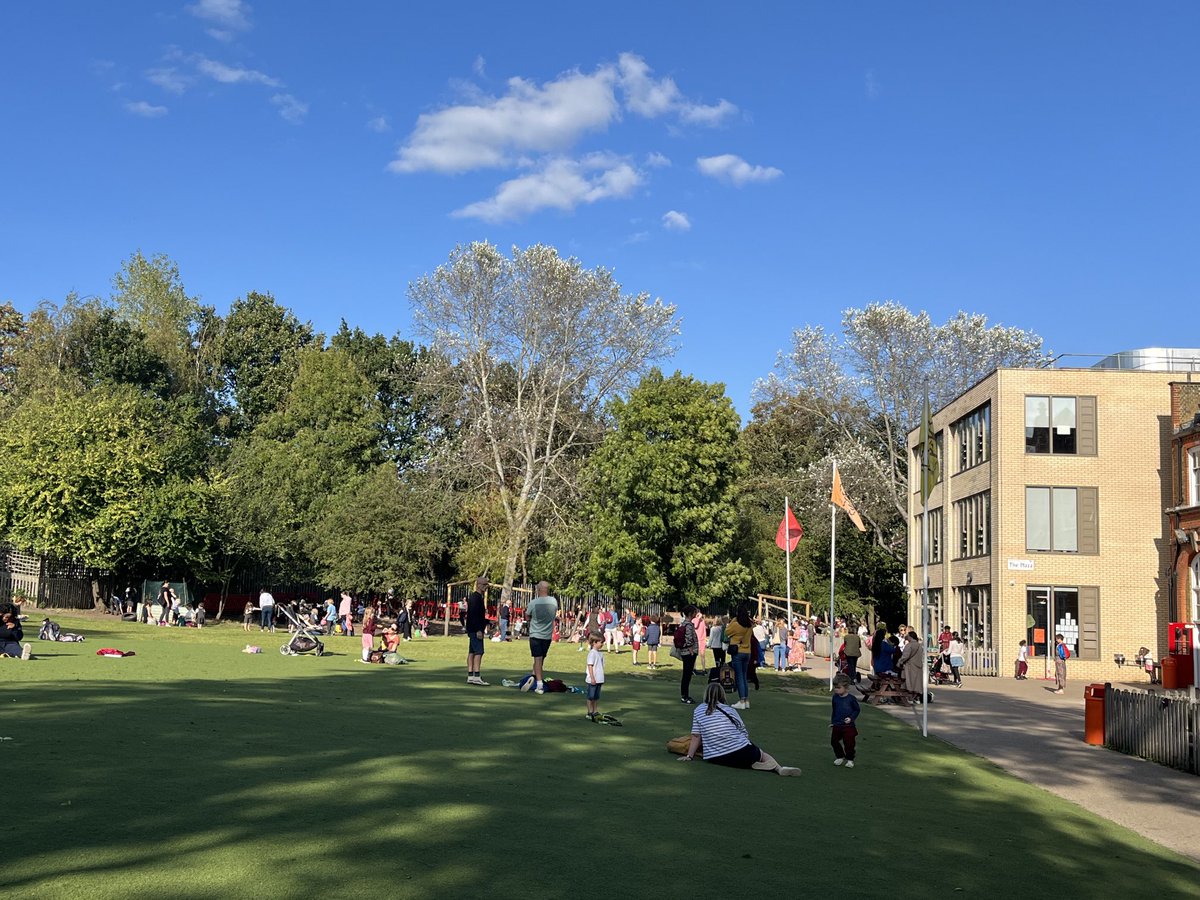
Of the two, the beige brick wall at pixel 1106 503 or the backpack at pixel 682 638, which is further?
the beige brick wall at pixel 1106 503

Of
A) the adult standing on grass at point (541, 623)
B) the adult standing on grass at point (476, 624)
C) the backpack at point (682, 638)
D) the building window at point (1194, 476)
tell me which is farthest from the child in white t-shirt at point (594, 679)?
the building window at point (1194, 476)

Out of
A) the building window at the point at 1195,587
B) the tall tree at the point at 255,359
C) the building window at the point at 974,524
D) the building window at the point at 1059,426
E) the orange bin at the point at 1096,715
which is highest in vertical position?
the tall tree at the point at 255,359

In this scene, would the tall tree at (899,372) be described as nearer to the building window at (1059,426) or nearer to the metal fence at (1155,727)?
the building window at (1059,426)

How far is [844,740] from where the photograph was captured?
15.0m

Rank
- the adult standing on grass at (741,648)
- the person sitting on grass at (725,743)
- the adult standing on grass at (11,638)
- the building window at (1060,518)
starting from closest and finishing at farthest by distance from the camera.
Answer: the person sitting on grass at (725,743)
the adult standing on grass at (741,648)
the adult standing on grass at (11,638)
the building window at (1060,518)

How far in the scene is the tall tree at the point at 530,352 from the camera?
5650 cm

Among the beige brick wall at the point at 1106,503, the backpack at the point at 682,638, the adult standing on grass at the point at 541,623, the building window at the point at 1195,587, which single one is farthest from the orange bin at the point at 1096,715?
the beige brick wall at the point at 1106,503

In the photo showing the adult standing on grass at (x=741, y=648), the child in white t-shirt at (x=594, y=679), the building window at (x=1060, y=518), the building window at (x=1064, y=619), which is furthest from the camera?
the building window at (x=1060, y=518)

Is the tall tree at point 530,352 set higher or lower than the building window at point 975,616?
higher

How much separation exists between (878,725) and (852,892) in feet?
46.4

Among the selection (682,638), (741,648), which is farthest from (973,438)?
(741,648)

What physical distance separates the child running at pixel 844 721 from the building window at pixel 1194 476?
91.6ft

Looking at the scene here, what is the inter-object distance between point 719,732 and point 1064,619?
31.2m

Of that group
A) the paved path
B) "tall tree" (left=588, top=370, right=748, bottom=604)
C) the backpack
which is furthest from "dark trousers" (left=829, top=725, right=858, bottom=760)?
"tall tree" (left=588, top=370, right=748, bottom=604)
